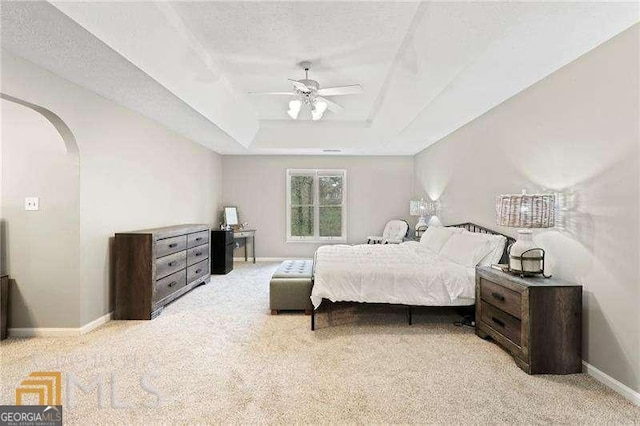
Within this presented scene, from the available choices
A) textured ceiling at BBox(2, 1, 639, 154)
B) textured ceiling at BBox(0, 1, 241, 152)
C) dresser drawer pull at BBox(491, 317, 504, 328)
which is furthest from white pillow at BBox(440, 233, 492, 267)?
textured ceiling at BBox(0, 1, 241, 152)

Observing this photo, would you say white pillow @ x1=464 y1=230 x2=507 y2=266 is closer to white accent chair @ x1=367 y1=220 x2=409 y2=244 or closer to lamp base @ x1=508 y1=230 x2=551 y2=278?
lamp base @ x1=508 y1=230 x2=551 y2=278

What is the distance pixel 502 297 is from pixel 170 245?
3702mm

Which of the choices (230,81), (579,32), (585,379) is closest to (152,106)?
(230,81)

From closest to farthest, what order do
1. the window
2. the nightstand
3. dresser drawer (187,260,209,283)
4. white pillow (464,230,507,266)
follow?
the nightstand
white pillow (464,230,507,266)
dresser drawer (187,260,209,283)
the window

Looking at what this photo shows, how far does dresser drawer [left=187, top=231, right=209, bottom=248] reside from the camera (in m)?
4.51

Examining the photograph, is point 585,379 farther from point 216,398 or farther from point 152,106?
point 152,106

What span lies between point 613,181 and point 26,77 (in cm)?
452

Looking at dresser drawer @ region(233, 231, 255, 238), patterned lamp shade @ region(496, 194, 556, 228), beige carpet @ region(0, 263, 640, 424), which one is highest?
patterned lamp shade @ region(496, 194, 556, 228)

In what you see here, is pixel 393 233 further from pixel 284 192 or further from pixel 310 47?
pixel 310 47

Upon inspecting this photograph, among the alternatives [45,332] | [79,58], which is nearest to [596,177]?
[79,58]

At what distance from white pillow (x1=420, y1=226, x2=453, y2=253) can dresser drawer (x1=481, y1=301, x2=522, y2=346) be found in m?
1.39

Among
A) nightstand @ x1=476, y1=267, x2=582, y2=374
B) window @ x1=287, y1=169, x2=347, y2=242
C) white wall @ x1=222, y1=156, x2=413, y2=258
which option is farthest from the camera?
window @ x1=287, y1=169, x2=347, y2=242

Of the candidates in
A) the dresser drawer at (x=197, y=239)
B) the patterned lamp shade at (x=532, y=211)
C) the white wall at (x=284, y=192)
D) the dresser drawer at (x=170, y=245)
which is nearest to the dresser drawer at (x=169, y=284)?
the dresser drawer at (x=170, y=245)

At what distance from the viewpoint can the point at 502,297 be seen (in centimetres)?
267
